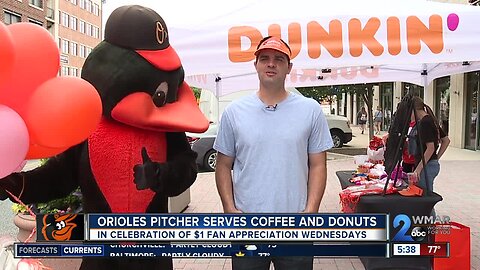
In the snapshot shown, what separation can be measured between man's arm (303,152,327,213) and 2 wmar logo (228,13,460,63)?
4.46 feet

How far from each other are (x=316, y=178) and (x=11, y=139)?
4.51 feet

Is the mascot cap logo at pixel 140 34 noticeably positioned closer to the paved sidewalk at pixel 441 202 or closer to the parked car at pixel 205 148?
the paved sidewalk at pixel 441 202

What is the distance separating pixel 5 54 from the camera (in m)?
1.46

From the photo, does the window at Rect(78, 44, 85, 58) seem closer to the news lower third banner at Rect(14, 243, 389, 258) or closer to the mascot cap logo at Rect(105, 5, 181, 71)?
the mascot cap logo at Rect(105, 5, 181, 71)

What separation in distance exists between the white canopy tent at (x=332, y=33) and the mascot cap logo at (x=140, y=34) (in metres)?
1.41

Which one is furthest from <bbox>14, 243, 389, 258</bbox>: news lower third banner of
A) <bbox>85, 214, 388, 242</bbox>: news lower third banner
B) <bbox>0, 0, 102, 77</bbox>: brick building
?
<bbox>0, 0, 102, 77</bbox>: brick building

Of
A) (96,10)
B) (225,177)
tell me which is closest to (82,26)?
(96,10)

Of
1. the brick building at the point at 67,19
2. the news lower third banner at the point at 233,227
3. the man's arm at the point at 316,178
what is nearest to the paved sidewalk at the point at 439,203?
the man's arm at the point at 316,178

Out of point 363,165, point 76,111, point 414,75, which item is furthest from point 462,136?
point 76,111

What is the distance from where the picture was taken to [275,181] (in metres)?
2.17

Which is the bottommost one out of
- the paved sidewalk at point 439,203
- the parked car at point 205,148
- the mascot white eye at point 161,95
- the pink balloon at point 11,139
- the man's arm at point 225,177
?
the paved sidewalk at point 439,203

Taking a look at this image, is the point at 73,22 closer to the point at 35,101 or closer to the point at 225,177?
A: the point at 225,177

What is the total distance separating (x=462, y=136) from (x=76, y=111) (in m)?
16.2

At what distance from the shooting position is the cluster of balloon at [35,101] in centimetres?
148
